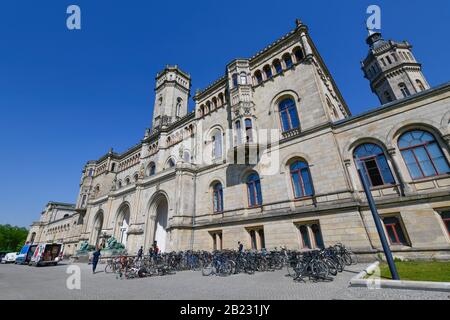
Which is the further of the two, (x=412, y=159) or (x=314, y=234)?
(x=314, y=234)

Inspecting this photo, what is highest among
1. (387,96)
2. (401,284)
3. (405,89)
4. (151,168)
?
(387,96)

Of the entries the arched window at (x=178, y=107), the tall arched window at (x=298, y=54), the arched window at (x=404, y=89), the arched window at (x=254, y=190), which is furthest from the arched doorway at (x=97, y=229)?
the arched window at (x=404, y=89)

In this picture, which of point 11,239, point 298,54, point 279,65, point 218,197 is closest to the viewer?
point 298,54

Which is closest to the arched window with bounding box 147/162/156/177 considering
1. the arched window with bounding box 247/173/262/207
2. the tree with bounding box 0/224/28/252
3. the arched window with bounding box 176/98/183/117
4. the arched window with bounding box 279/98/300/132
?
the arched window with bounding box 176/98/183/117

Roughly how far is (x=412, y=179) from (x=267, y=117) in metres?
11.7

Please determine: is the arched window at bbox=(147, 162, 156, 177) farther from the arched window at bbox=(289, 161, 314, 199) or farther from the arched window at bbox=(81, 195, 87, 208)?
the arched window at bbox=(289, 161, 314, 199)

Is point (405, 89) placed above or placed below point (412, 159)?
above

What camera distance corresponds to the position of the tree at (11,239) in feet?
226

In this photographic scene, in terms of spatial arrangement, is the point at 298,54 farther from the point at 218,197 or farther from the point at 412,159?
the point at 218,197

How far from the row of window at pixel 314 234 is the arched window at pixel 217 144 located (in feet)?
28.0

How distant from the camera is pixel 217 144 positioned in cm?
2430

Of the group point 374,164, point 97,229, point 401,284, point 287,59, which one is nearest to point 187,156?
point 287,59

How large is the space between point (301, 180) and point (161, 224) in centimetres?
1851
